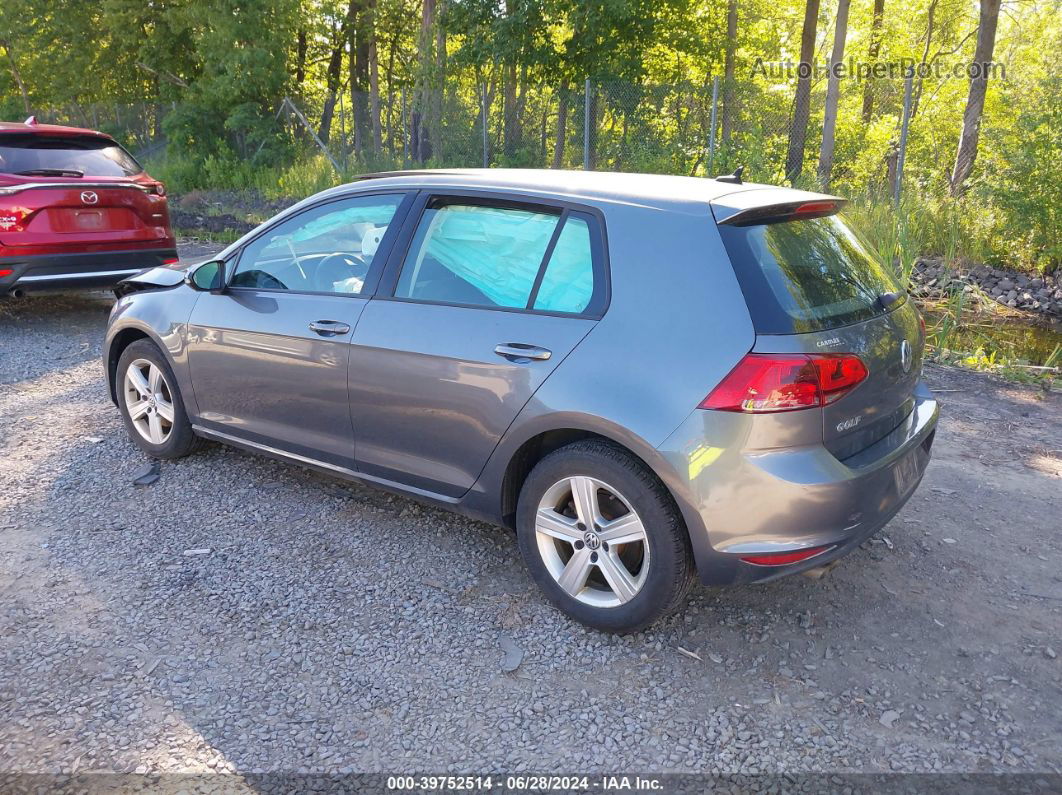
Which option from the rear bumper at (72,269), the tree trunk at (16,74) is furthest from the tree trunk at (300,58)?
the rear bumper at (72,269)

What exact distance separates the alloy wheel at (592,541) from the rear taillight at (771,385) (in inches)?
21.7

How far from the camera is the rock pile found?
442 inches

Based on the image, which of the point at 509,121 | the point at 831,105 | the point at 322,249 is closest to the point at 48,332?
the point at 322,249

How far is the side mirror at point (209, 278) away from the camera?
→ 4.31 m

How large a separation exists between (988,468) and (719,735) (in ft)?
10.3

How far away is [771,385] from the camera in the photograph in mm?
2760

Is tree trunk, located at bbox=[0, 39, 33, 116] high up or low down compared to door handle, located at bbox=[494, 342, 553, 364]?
up

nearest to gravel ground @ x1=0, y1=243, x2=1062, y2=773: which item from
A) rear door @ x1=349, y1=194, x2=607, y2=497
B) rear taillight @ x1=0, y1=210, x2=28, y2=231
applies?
rear door @ x1=349, y1=194, x2=607, y2=497

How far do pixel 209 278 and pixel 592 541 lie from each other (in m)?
2.50

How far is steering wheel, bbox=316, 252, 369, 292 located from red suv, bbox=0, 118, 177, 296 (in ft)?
14.8

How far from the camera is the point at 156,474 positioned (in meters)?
4.76

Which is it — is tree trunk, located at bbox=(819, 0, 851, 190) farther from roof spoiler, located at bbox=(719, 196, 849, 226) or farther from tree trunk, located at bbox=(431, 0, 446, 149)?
roof spoiler, located at bbox=(719, 196, 849, 226)

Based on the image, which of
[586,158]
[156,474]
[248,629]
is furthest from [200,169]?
[248,629]

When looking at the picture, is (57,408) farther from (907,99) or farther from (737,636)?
(907,99)
